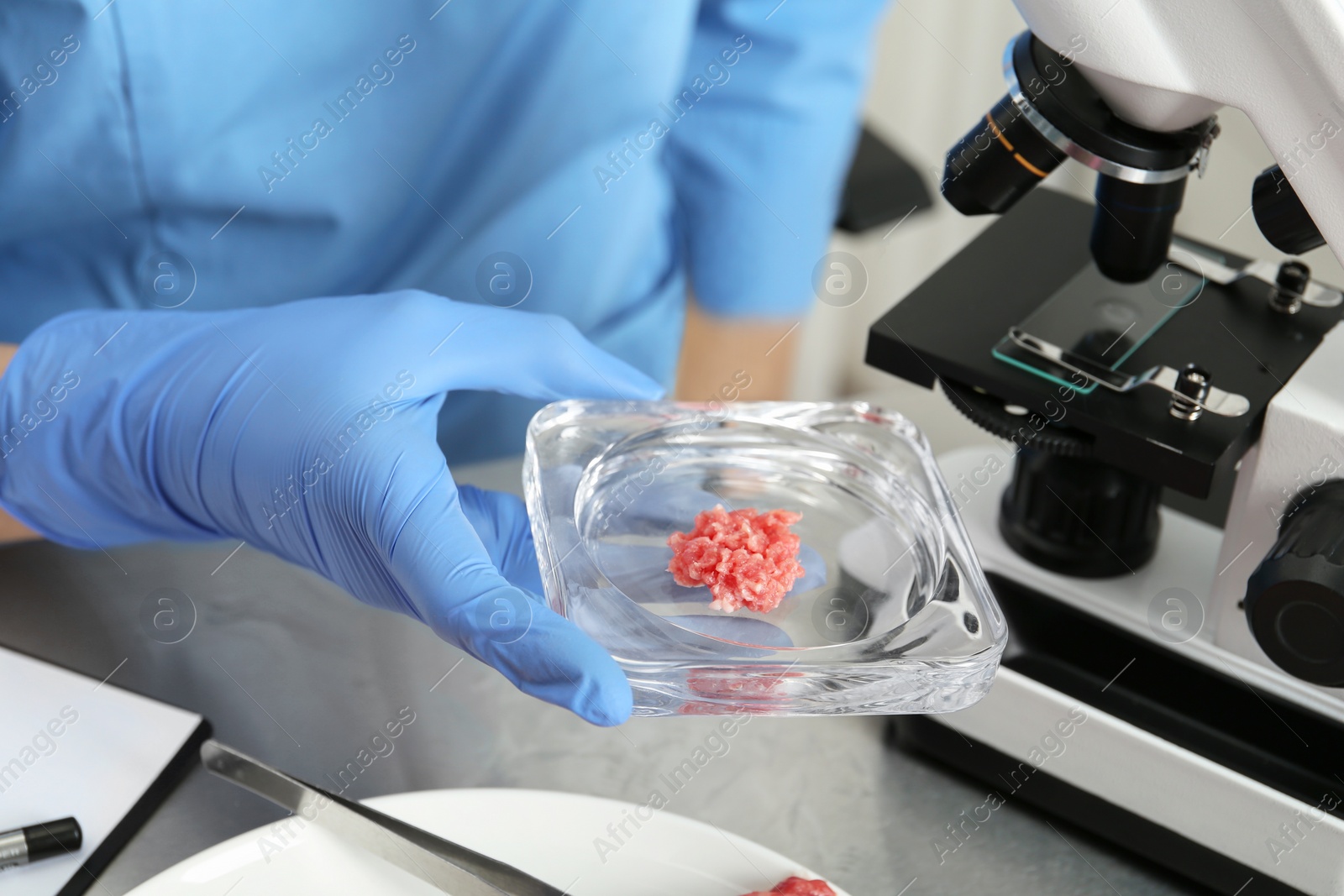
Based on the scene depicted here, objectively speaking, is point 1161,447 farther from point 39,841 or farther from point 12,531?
point 12,531

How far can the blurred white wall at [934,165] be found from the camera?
1891 mm

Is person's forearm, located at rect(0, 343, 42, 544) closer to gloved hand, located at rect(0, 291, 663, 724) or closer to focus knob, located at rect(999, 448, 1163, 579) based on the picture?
gloved hand, located at rect(0, 291, 663, 724)

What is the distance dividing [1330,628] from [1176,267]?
35 cm

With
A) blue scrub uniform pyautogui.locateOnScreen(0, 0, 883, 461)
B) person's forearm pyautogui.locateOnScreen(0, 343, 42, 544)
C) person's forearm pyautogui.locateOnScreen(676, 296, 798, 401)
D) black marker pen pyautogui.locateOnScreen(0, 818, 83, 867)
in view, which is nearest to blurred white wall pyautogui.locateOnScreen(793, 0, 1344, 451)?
person's forearm pyautogui.locateOnScreen(676, 296, 798, 401)

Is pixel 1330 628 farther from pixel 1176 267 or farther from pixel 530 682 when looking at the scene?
pixel 530 682

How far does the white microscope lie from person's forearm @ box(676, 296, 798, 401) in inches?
19.8

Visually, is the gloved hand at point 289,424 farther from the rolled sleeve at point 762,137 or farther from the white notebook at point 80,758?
the rolled sleeve at point 762,137

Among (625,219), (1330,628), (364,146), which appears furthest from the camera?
(625,219)

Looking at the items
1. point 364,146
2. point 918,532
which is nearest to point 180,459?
point 364,146

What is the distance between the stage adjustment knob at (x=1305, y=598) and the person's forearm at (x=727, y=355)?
0.79 meters

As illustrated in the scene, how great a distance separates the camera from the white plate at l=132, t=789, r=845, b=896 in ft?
2.28

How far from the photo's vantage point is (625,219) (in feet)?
4.03

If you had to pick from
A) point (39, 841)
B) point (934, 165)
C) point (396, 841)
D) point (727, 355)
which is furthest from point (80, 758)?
point (934, 165)

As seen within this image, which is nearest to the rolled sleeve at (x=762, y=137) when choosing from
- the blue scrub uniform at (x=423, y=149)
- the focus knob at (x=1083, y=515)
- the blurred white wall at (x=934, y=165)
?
the blue scrub uniform at (x=423, y=149)
